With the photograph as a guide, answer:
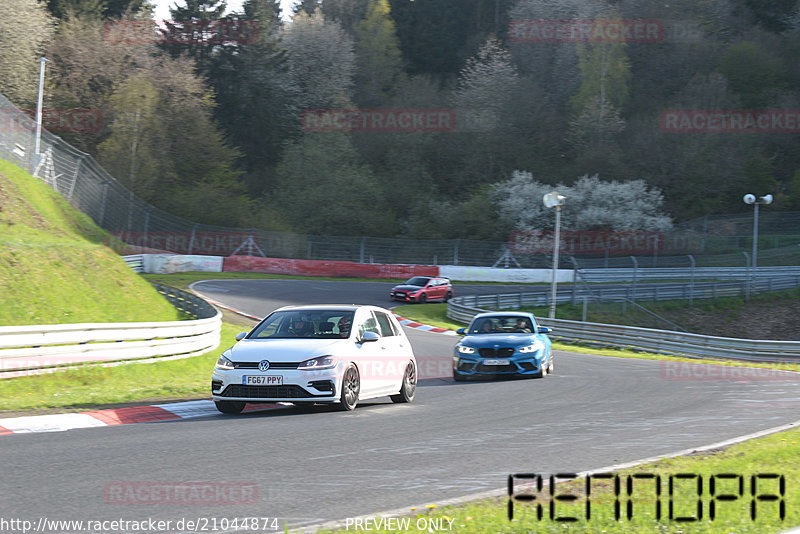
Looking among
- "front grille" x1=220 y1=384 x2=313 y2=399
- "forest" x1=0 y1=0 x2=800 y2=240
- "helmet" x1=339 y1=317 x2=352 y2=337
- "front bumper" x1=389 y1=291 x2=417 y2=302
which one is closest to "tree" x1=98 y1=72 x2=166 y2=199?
"forest" x1=0 y1=0 x2=800 y2=240

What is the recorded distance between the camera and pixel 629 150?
68000mm

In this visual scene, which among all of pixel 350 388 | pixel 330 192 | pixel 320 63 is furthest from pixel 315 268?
pixel 350 388

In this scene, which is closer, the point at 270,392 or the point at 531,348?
the point at 270,392

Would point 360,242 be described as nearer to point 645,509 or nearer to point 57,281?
point 57,281

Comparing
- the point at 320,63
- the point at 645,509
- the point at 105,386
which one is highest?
the point at 320,63

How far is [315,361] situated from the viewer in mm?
11484

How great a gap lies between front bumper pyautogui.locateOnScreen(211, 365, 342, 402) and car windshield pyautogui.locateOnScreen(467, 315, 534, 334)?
829 cm

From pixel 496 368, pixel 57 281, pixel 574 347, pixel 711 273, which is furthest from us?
pixel 711 273

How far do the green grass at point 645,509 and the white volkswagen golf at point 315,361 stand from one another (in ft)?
14.6

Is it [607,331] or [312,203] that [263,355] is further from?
[312,203]

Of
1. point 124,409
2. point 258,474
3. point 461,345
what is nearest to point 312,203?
point 461,345

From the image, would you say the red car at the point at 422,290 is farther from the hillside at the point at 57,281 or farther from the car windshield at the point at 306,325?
the car windshield at the point at 306,325

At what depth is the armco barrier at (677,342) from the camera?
1093 inches

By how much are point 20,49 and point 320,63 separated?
95.1 feet
